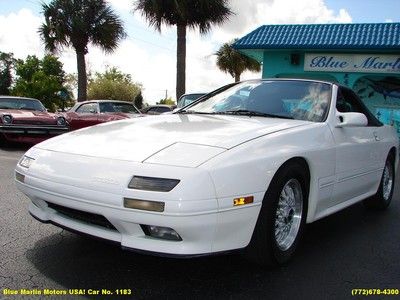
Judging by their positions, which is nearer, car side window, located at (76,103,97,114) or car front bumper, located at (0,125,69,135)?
car front bumper, located at (0,125,69,135)

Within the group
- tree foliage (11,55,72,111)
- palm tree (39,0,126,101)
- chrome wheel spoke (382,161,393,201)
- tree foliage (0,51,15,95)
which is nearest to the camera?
chrome wheel spoke (382,161,393,201)

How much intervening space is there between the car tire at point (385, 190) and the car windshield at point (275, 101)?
1.60m

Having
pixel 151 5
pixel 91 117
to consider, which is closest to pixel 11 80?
pixel 151 5

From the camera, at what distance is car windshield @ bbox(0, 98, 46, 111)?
11109 millimetres

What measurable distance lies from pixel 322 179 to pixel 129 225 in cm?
164

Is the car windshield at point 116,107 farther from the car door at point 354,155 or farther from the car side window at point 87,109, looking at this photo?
the car door at point 354,155

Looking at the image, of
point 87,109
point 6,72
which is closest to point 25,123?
point 87,109

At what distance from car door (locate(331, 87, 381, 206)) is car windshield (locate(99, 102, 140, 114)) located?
7965 mm

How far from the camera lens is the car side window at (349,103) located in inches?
167

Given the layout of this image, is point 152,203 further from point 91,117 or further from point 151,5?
point 151,5

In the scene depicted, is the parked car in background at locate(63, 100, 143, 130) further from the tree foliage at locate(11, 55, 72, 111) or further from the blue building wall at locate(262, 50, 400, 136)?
the tree foliage at locate(11, 55, 72, 111)

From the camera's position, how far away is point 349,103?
14.8 ft

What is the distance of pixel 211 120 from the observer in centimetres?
356

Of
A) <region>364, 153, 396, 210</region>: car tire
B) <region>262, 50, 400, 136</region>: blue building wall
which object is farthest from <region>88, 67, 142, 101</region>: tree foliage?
<region>364, 153, 396, 210</region>: car tire
